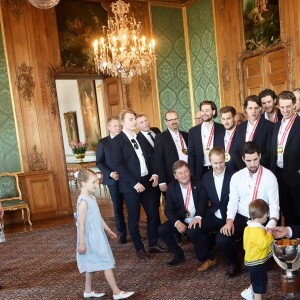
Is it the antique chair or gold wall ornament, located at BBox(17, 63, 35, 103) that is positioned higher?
gold wall ornament, located at BBox(17, 63, 35, 103)

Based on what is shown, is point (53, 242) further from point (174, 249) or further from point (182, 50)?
point (182, 50)

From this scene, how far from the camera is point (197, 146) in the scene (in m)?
4.02

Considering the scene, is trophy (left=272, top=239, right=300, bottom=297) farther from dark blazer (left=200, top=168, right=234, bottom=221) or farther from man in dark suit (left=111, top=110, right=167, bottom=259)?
man in dark suit (left=111, top=110, right=167, bottom=259)

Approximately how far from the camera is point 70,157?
1252 centimetres

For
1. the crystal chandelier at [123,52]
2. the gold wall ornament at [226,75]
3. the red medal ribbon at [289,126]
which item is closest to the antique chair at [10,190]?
the crystal chandelier at [123,52]

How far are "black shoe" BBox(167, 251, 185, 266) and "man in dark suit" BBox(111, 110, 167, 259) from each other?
338 mm

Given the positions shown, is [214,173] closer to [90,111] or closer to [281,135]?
[281,135]

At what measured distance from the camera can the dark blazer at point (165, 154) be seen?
160 inches

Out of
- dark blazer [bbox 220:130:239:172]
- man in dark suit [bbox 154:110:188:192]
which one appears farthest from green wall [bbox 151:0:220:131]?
dark blazer [bbox 220:130:239:172]

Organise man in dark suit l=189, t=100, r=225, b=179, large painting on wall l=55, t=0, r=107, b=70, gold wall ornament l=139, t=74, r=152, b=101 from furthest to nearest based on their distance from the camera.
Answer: gold wall ornament l=139, t=74, r=152, b=101
large painting on wall l=55, t=0, r=107, b=70
man in dark suit l=189, t=100, r=225, b=179

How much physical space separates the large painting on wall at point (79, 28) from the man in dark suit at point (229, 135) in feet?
12.4

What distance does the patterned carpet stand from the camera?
2.95m

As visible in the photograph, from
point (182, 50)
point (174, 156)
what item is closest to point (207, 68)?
point (182, 50)

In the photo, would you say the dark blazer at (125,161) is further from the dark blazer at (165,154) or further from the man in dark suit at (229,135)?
the man in dark suit at (229,135)
